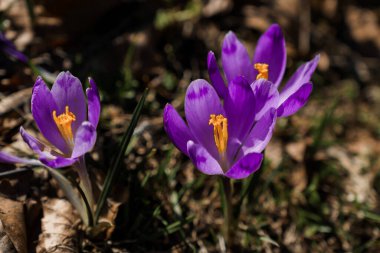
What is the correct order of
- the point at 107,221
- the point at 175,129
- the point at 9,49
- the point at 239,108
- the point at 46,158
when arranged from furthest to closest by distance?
the point at 9,49, the point at 107,221, the point at 239,108, the point at 175,129, the point at 46,158

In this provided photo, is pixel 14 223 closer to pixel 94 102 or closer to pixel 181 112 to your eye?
pixel 94 102

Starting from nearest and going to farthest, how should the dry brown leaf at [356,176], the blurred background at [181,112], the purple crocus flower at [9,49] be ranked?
the blurred background at [181,112] < the purple crocus flower at [9,49] < the dry brown leaf at [356,176]

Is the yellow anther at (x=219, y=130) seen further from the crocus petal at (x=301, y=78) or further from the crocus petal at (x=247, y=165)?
the crocus petal at (x=301, y=78)

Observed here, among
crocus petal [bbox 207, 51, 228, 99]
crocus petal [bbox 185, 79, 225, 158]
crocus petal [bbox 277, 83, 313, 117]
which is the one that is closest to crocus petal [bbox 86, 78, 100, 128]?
crocus petal [bbox 185, 79, 225, 158]

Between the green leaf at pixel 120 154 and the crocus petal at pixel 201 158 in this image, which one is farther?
the green leaf at pixel 120 154

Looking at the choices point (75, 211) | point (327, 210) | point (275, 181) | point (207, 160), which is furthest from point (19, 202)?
point (327, 210)

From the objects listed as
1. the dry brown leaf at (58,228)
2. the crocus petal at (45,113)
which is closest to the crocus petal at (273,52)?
the crocus petal at (45,113)

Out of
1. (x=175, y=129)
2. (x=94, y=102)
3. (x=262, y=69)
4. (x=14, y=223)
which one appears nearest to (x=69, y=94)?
(x=94, y=102)
